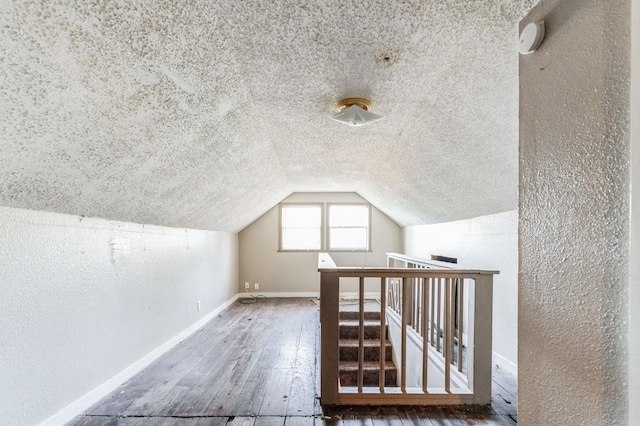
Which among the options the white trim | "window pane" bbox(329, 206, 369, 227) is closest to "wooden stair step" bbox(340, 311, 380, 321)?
the white trim

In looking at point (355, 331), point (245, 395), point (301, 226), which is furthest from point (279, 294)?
point (245, 395)

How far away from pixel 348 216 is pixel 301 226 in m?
0.98

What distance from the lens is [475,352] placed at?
2.23 metres

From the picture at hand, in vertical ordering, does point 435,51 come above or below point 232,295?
above

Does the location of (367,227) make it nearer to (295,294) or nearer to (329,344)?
(295,294)

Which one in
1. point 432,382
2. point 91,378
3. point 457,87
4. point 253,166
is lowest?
point 432,382

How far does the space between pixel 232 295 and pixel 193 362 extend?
278 centimetres

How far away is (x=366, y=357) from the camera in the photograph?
3900mm

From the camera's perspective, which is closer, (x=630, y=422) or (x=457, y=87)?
(x=630, y=422)

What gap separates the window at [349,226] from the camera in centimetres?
629

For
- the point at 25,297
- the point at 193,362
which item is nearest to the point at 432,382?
the point at 193,362

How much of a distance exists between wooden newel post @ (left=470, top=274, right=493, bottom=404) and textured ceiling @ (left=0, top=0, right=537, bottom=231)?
2.72 ft

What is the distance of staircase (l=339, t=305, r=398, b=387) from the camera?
3660 millimetres

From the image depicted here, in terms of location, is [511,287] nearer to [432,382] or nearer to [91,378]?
[432,382]
